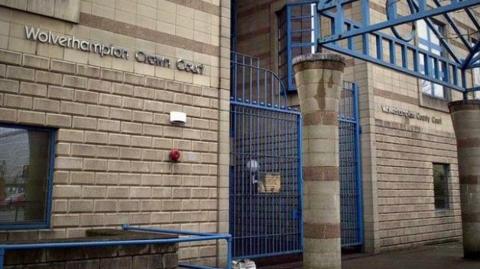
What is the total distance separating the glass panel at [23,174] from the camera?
7668 mm

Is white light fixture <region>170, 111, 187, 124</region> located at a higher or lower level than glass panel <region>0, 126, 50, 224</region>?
higher

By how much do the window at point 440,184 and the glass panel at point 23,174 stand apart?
41.0 feet

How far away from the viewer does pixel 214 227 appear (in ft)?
32.7

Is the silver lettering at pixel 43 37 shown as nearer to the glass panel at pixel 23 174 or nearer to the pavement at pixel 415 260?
the glass panel at pixel 23 174

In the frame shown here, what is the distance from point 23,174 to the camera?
786 cm

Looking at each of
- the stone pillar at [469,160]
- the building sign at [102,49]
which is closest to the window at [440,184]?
the stone pillar at [469,160]

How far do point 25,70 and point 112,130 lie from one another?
1664mm

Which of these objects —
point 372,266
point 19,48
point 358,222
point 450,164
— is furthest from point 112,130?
point 450,164

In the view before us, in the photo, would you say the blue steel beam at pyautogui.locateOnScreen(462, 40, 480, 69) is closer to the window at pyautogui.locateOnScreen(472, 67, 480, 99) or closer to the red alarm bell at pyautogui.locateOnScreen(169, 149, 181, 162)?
the window at pyautogui.locateOnScreen(472, 67, 480, 99)

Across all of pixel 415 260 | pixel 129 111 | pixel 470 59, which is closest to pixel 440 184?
pixel 415 260

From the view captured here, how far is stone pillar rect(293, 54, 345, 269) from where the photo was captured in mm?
8430

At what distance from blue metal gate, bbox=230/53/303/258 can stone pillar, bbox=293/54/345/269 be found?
248 cm

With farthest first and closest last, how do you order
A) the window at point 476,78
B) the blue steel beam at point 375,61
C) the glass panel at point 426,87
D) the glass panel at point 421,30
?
the window at point 476,78 < the glass panel at point 421,30 < the glass panel at point 426,87 < the blue steel beam at point 375,61

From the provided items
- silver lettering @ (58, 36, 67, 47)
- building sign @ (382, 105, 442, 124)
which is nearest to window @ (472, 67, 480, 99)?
building sign @ (382, 105, 442, 124)
